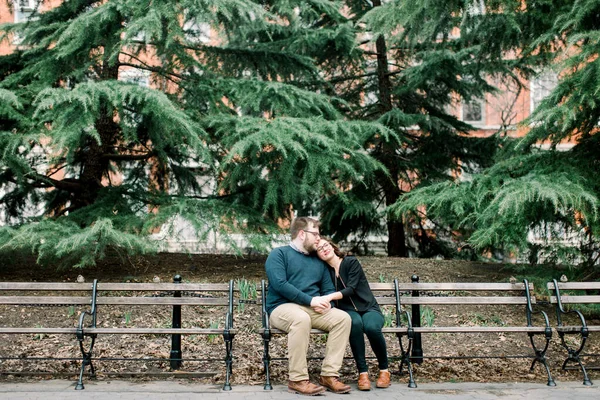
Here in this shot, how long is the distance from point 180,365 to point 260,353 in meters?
0.87

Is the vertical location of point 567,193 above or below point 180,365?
above

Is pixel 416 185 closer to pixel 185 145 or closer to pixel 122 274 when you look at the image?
pixel 185 145

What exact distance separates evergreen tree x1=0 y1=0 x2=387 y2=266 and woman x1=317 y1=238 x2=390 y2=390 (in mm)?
2419

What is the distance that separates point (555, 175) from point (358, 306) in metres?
3.20

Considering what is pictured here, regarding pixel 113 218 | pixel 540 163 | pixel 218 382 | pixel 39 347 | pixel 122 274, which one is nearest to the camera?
pixel 218 382

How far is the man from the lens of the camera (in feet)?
18.9

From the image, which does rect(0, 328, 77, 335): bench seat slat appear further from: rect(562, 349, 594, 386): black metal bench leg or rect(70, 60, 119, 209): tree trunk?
Answer: rect(562, 349, 594, 386): black metal bench leg

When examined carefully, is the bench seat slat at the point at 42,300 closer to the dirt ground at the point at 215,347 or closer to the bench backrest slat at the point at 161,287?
the bench backrest slat at the point at 161,287

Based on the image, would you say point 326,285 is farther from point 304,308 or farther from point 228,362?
point 228,362

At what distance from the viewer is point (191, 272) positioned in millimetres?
9766

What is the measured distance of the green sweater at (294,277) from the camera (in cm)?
601

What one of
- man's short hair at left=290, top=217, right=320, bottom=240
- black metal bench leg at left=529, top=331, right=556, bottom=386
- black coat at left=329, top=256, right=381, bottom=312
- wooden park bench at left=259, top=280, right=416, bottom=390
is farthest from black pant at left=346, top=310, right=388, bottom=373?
black metal bench leg at left=529, top=331, right=556, bottom=386

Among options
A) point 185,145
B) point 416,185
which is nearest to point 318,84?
point 416,185

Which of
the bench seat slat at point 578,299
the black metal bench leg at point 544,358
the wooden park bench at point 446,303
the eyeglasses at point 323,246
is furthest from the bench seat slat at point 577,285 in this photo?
the eyeglasses at point 323,246
